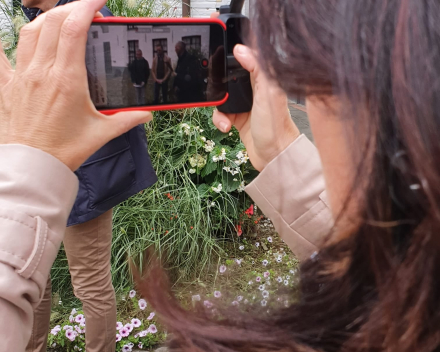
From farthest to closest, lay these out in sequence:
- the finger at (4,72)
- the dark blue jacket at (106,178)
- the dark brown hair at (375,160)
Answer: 1. the dark blue jacket at (106,178)
2. the finger at (4,72)
3. the dark brown hair at (375,160)

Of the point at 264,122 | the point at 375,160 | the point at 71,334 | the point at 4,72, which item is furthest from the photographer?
the point at 71,334

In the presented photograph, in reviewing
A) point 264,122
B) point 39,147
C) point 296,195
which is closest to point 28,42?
point 39,147

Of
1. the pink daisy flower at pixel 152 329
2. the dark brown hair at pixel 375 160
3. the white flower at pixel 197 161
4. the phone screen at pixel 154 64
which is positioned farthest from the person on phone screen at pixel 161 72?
the white flower at pixel 197 161

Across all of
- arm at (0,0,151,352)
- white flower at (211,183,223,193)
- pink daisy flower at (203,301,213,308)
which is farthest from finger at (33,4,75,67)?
white flower at (211,183,223,193)

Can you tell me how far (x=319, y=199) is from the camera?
1.18m

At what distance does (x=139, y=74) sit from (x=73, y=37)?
30 centimetres

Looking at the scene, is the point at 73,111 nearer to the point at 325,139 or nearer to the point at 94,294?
the point at 325,139

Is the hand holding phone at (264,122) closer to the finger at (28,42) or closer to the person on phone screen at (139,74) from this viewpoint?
the person on phone screen at (139,74)

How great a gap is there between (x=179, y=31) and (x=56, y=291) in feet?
7.56

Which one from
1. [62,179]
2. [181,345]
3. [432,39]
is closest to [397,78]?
[432,39]

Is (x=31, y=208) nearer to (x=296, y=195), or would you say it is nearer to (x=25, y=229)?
(x=25, y=229)

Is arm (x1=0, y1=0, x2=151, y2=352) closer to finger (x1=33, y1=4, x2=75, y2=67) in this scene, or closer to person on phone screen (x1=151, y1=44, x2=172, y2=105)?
finger (x1=33, y1=4, x2=75, y2=67)

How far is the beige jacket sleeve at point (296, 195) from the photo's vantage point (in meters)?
1.18

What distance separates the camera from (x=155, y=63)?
1178mm
